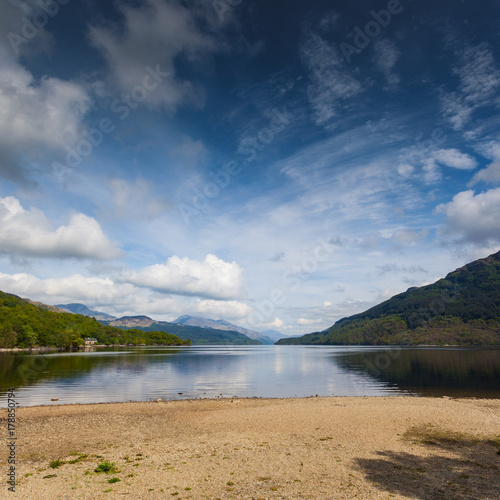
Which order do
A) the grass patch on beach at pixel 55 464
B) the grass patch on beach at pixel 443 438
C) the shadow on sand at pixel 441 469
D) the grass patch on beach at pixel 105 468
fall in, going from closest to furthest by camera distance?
1. the shadow on sand at pixel 441 469
2. the grass patch on beach at pixel 105 468
3. the grass patch on beach at pixel 55 464
4. the grass patch on beach at pixel 443 438

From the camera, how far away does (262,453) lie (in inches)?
863

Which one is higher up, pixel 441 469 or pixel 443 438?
pixel 441 469

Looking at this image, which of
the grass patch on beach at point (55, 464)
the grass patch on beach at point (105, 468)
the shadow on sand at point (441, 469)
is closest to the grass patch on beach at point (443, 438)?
the shadow on sand at point (441, 469)

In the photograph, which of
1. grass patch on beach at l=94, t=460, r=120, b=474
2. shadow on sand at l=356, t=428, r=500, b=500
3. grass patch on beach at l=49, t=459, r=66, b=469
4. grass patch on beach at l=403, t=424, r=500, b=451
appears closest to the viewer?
shadow on sand at l=356, t=428, r=500, b=500

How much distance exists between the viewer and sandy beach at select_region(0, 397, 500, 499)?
52.3 ft

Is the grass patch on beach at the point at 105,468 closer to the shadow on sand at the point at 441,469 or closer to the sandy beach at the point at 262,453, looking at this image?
the sandy beach at the point at 262,453

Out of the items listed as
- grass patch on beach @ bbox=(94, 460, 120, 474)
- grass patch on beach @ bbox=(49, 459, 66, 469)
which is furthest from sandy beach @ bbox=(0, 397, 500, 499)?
grass patch on beach @ bbox=(94, 460, 120, 474)

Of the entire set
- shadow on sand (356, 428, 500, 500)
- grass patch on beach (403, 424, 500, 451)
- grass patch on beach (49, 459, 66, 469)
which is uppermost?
grass patch on beach (49, 459, 66, 469)

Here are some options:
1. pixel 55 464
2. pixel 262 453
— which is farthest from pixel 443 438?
pixel 55 464

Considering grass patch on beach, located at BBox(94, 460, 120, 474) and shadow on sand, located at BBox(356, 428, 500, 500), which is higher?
grass patch on beach, located at BBox(94, 460, 120, 474)

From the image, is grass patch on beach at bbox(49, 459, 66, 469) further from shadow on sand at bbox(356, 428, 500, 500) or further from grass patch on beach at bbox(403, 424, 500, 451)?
grass patch on beach at bbox(403, 424, 500, 451)

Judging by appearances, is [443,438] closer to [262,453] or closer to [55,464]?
[262,453]

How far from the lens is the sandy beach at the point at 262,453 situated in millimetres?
15945

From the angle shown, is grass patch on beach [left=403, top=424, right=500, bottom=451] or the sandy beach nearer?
the sandy beach
